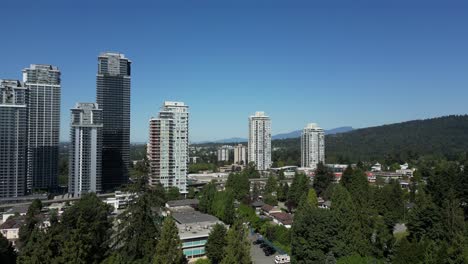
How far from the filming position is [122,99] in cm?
4728

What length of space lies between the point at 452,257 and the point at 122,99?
41981mm

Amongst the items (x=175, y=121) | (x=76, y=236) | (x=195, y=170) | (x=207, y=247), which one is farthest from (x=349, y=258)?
(x=195, y=170)

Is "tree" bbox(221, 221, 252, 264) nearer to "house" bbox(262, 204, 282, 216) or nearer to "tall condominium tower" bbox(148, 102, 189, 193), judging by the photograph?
"house" bbox(262, 204, 282, 216)

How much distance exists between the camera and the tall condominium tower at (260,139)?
206 feet

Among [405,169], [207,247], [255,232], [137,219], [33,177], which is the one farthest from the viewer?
[405,169]

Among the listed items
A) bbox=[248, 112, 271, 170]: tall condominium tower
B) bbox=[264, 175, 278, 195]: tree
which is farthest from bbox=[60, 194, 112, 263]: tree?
bbox=[248, 112, 271, 170]: tall condominium tower

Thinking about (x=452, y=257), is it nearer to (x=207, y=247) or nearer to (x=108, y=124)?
(x=207, y=247)

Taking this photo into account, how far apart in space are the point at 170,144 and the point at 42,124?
17.0 m

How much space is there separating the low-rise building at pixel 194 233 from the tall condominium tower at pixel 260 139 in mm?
38908

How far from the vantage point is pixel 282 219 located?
86.0 feet

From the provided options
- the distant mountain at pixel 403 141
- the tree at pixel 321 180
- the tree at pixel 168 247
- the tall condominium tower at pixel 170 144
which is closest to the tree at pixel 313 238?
the tree at pixel 168 247

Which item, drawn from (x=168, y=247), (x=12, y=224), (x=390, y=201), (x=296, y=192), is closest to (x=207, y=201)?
(x=296, y=192)

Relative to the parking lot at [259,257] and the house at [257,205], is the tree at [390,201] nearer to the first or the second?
the parking lot at [259,257]

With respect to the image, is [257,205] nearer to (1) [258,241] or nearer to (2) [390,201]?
(1) [258,241]
